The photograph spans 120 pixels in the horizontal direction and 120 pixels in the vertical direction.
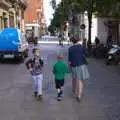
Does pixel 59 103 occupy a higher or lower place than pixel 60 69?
lower

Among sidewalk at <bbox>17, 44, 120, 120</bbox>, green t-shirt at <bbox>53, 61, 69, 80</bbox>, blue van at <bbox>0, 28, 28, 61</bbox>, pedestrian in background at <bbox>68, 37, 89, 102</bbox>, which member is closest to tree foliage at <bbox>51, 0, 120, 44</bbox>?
blue van at <bbox>0, 28, 28, 61</bbox>

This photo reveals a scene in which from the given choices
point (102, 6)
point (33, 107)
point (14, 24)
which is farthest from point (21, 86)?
point (14, 24)

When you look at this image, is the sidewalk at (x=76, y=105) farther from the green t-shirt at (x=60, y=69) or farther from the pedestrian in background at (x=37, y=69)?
the green t-shirt at (x=60, y=69)

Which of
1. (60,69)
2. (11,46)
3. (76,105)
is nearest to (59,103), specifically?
(76,105)

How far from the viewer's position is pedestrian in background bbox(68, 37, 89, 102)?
44.0 feet

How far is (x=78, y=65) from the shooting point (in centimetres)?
1350

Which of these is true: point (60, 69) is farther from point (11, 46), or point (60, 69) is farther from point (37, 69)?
point (11, 46)

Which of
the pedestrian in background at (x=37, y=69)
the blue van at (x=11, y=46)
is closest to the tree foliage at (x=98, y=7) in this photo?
the blue van at (x=11, y=46)

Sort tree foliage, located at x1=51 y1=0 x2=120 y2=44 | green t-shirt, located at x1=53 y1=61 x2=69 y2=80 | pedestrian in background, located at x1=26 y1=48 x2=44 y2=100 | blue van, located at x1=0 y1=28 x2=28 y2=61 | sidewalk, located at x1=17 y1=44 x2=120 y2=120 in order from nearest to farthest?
sidewalk, located at x1=17 y1=44 x2=120 y2=120 < green t-shirt, located at x1=53 y1=61 x2=69 y2=80 < pedestrian in background, located at x1=26 y1=48 x2=44 y2=100 < blue van, located at x1=0 y1=28 x2=28 y2=61 < tree foliage, located at x1=51 y1=0 x2=120 y2=44

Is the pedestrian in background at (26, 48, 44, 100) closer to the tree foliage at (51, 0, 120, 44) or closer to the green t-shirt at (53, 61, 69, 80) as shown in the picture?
the green t-shirt at (53, 61, 69, 80)

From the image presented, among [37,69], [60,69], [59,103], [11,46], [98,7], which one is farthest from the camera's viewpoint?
[98,7]

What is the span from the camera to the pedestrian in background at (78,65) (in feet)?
44.0

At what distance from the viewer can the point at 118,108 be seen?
469 inches

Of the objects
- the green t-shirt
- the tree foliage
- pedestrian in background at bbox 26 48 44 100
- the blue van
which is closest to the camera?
the green t-shirt
